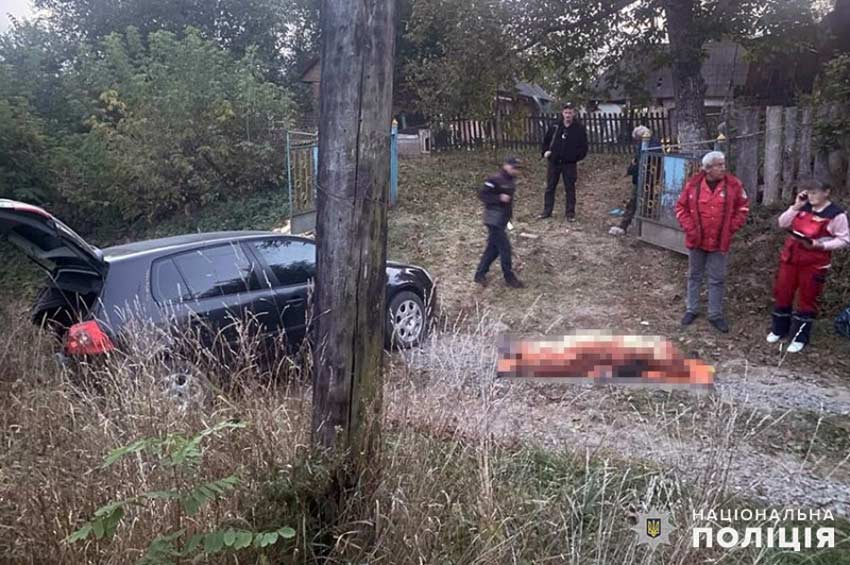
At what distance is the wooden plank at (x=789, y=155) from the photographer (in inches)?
340

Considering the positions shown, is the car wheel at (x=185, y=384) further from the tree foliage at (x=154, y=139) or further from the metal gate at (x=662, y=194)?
the tree foliage at (x=154, y=139)

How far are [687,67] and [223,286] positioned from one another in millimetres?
10628

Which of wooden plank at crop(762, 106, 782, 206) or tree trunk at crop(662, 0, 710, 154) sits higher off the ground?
tree trunk at crop(662, 0, 710, 154)

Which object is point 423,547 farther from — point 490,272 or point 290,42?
point 290,42

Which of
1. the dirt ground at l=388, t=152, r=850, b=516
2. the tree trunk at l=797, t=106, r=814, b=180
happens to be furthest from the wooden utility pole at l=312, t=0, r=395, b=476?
the tree trunk at l=797, t=106, r=814, b=180

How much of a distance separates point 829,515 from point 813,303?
332 cm

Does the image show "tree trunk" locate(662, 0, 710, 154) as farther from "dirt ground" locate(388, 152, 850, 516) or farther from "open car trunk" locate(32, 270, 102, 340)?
"open car trunk" locate(32, 270, 102, 340)

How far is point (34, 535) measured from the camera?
2.73 m

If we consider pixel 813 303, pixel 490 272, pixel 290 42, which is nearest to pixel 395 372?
pixel 813 303

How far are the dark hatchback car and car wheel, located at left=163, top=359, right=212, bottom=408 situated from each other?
0.35 m

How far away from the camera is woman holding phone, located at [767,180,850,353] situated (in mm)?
6176

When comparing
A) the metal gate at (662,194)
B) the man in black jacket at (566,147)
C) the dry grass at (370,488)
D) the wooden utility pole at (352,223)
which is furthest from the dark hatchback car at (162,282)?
the man in black jacket at (566,147)

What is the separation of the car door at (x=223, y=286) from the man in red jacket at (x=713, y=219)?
4.26 meters

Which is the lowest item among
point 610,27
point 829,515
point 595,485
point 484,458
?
point 829,515
